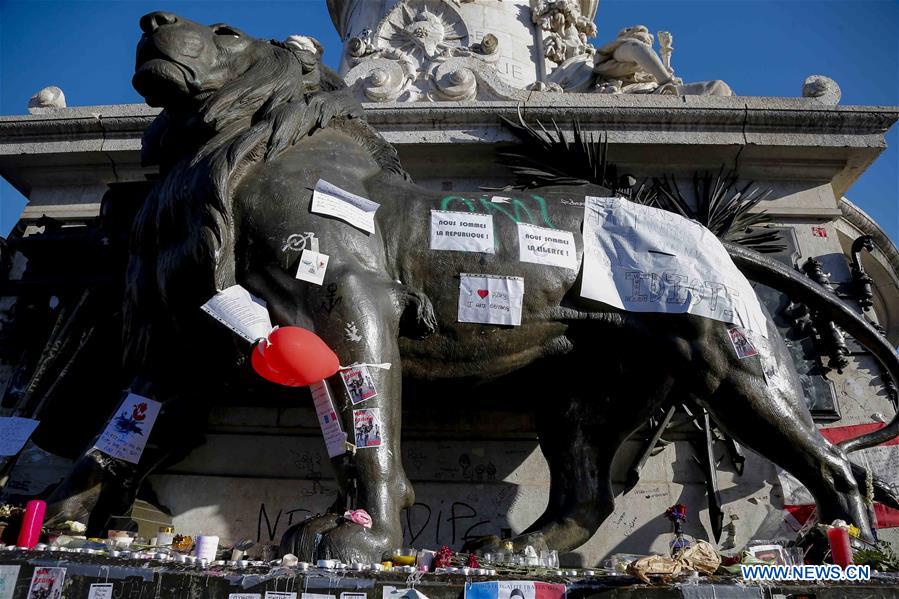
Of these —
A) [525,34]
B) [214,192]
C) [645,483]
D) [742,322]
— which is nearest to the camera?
[214,192]

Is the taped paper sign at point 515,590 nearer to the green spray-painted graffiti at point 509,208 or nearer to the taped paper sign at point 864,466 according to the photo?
the green spray-painted graffiti at point 509,208

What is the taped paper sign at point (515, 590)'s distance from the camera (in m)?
2.47

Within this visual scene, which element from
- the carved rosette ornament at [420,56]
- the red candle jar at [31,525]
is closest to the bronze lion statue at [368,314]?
the red candle jar at [31,525]

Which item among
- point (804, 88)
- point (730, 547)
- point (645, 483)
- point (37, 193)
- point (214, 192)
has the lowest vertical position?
point (730, 547)

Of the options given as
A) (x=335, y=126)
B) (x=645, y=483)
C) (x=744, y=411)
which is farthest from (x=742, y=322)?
(x=335, y=126)

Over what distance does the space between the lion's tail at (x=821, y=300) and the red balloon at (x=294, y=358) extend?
2.74m

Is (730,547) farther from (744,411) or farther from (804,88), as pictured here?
(804,88)

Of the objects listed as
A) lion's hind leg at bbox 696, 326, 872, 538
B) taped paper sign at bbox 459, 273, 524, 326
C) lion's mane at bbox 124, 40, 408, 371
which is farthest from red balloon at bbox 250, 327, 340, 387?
lion's hind leg at bbox 696, 326, 872, 538

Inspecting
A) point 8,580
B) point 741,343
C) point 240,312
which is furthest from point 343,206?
point 741,343

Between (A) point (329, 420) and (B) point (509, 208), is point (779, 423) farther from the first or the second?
(A) point (329, 420)

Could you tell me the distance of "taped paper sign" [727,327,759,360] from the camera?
3.84 metres

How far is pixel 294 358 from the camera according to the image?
3.11 meters

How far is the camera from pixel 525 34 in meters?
8.78

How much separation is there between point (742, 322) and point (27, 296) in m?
5.38
